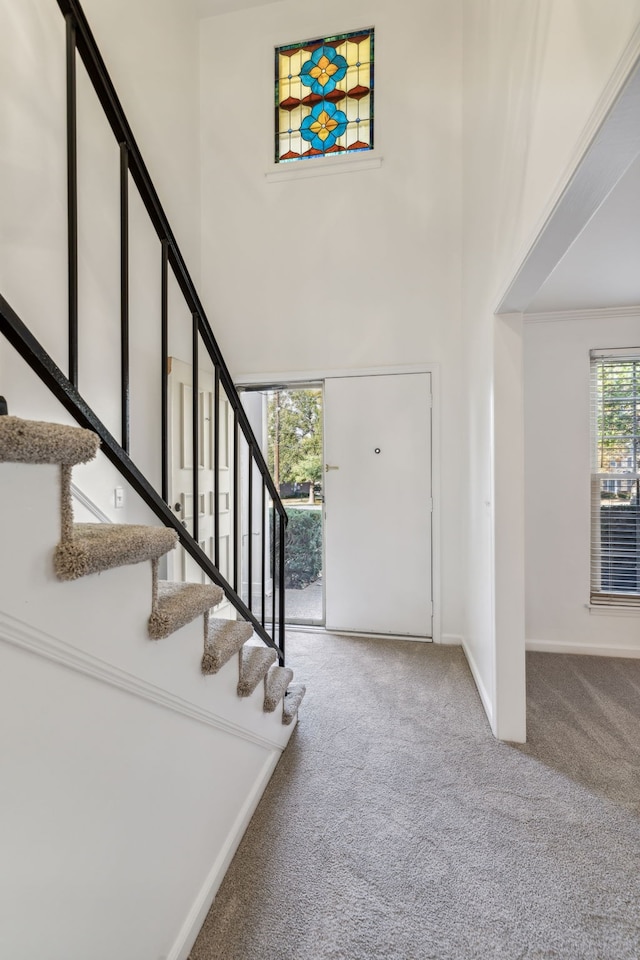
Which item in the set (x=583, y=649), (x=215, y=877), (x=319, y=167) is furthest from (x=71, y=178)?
(x=583, y=649)

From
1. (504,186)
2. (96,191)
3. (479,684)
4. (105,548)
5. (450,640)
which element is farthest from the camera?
(450,640)

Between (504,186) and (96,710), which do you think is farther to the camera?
(504,186)

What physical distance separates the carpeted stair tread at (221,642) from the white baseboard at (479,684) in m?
1.47

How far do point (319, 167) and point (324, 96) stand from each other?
0.67 meters

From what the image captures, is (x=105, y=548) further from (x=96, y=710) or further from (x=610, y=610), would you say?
(x=610, y=610)

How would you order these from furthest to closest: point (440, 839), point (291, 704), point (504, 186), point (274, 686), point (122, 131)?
point (291, 704) → point (504, 186) → point (274, 686) → point (440, 839) → point (122, 131)

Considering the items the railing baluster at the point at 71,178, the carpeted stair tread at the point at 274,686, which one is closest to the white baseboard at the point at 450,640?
the carpeted stair tread at the point at 274,686

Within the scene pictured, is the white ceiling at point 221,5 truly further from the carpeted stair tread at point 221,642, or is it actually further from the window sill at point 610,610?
the window sill at point 610,610

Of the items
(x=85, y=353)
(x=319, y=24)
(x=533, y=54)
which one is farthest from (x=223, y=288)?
(x=533, y=54)

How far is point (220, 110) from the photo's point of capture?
3.62 metres

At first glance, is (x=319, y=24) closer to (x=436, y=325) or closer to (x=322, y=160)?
(x=322, y=160)

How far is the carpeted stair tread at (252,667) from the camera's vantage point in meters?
1.51

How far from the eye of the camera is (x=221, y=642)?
4.41 feet

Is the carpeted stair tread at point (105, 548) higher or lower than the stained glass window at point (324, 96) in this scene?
lower
